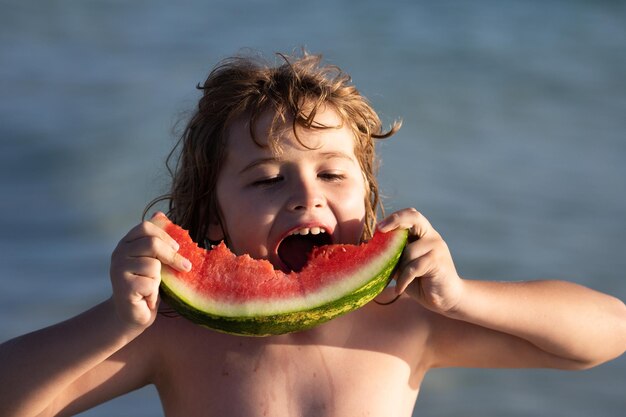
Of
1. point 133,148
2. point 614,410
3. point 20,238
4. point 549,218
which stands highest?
point 133,148

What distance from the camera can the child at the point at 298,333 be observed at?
2830 mm

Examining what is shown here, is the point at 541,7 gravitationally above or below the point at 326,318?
above

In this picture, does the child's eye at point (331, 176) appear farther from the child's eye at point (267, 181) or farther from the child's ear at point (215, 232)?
the child's ear at point (215, 232)

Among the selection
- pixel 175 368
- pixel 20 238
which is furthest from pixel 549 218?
pixel 175 368

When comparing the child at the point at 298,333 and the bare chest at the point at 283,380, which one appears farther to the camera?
the bare chest at the point at 283,380

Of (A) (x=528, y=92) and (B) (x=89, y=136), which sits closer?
(B) (x=89, y=136)

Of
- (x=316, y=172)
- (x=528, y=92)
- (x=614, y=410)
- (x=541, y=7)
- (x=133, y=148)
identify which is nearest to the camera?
(x=316, y=172)

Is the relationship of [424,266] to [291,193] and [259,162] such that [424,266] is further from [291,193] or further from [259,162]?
[259,162]

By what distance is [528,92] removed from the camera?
679 cm

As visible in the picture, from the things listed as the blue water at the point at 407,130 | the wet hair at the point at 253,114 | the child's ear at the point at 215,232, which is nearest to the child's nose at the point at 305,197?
the wet hair at the point at 253,114

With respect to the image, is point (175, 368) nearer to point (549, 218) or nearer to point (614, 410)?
point (614, 410)

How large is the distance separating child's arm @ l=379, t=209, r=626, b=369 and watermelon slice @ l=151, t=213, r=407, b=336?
0.43 ft

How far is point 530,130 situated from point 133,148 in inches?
85.5

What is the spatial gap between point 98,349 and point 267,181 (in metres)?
0.62
